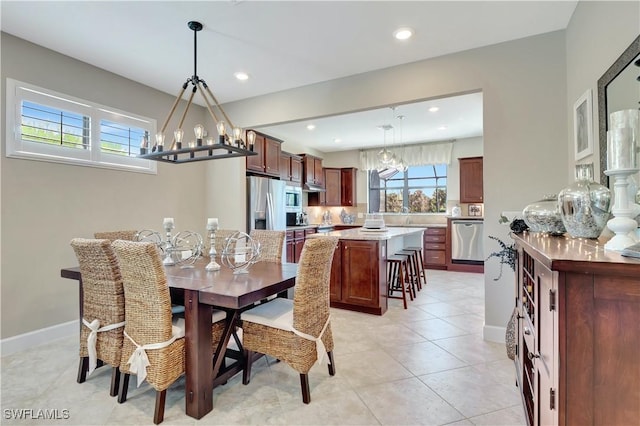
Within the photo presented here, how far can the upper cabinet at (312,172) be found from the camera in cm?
670

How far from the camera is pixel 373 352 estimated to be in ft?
8.73

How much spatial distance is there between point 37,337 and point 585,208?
4203mm

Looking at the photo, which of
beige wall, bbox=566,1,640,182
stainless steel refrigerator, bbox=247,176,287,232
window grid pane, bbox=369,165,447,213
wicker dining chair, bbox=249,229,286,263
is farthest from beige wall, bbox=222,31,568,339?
window grid pane, bbox=369,165,447,213

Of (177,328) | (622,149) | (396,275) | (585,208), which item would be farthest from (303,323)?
(396,275)

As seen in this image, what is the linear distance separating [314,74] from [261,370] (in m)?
3.00

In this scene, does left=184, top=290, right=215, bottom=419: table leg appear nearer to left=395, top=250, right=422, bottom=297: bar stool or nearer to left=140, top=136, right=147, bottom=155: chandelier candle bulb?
left=140, top=136, right=147, bottom=155: chandelier candle bulb

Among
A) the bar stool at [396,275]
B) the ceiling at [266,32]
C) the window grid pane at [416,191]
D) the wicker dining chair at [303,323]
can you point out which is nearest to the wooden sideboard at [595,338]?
the wicker dining chair at [303,323]

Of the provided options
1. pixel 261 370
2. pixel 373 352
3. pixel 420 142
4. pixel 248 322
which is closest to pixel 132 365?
pixel 248 322

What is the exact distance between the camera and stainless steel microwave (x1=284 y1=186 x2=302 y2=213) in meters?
6.06

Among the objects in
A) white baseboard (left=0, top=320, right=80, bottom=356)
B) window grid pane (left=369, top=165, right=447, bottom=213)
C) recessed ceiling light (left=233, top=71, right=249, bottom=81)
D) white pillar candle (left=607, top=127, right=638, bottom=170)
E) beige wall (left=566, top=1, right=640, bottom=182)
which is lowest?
white baseboard (left=0, top=320, right=80, bottom=356)

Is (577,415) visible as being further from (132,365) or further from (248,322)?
(132,365)

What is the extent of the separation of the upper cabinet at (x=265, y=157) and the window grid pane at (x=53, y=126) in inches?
80.6

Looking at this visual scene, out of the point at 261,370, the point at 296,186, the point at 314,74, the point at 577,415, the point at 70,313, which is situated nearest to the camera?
the point at 577,415

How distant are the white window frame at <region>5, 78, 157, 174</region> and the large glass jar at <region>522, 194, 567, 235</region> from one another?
3.95 metres
